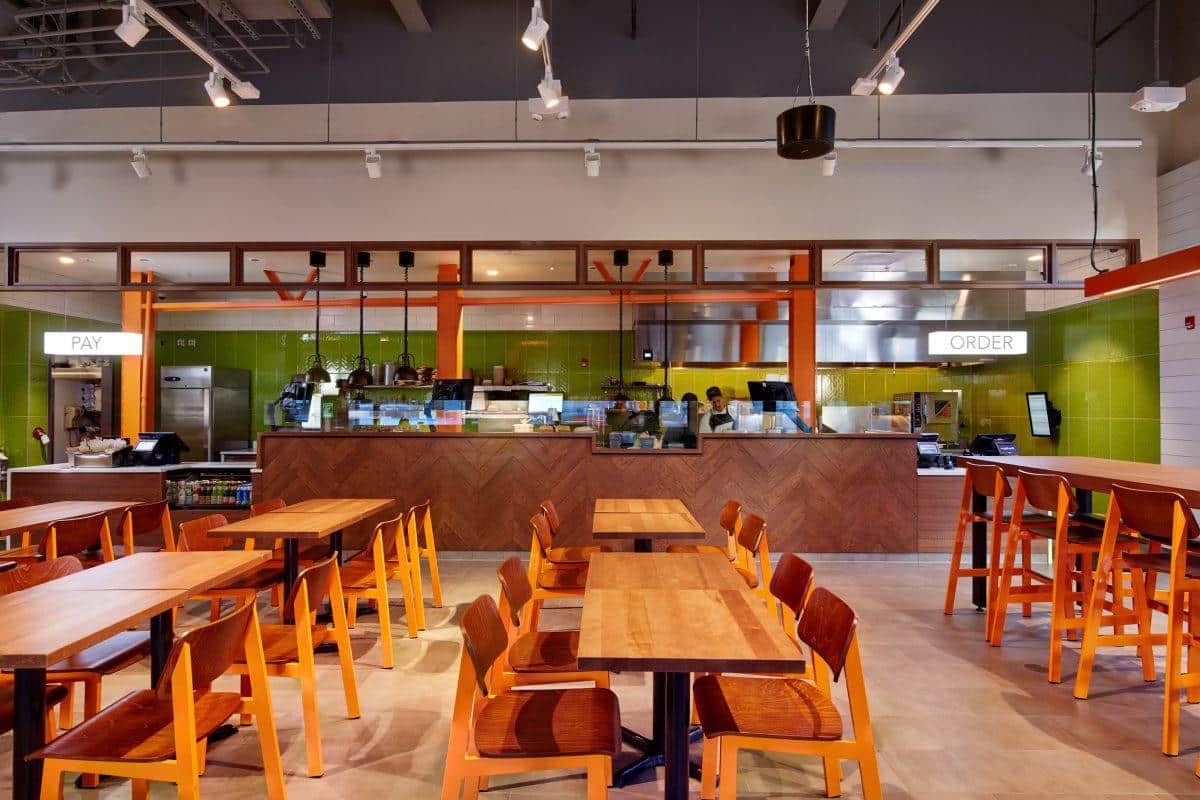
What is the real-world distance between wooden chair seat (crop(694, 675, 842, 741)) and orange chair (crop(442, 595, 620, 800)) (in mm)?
318

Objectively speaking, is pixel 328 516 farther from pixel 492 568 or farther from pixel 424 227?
pixel 424 227

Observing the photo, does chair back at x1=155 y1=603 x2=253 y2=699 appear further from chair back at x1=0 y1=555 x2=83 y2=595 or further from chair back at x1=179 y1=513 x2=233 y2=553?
chair back at x1=179 y1=513 x2=233 y2=553

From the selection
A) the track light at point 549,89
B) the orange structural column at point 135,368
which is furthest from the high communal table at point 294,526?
the orange structural column at point 135,368

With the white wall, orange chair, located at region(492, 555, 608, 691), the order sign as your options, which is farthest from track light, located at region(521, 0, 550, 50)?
the white wall

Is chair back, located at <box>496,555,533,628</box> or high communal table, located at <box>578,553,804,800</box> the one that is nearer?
high communal table, located at <box>578,553,804,800</box>

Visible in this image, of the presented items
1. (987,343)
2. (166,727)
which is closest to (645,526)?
(166,727)

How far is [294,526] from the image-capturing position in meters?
3.89

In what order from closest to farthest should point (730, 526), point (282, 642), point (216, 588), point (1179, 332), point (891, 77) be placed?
point (282, 642) < point (216, 588) < point (730, 526) < point (891, 77) < point (1179, 332)

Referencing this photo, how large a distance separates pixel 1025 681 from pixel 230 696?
3900 millimetres

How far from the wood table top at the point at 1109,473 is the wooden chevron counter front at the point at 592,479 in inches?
68.2

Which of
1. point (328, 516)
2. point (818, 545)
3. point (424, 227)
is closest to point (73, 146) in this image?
point (424, 227)

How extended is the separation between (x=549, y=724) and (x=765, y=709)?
701mm

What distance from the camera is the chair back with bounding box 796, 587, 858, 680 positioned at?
6.80 feet

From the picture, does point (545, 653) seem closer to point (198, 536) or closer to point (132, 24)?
point (198, 536)
